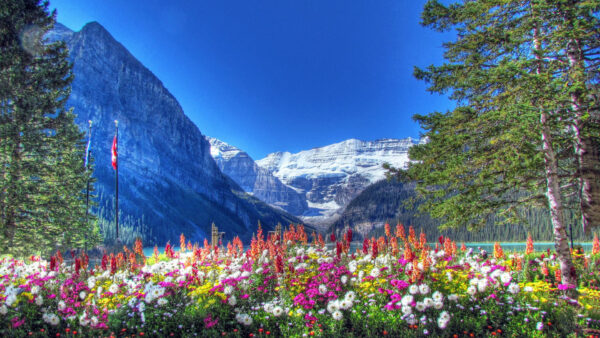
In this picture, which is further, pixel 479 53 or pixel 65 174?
pixel 65 174

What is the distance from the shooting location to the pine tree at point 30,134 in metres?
12.1

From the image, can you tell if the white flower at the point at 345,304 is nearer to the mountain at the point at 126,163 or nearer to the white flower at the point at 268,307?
the white flower at the point at 268,307

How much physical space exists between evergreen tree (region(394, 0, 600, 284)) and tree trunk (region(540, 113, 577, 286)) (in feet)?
0.08

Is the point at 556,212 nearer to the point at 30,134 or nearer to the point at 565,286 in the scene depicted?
the point at 565,286

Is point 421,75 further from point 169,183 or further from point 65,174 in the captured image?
point 169,183

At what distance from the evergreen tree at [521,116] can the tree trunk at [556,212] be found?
0.08 feet

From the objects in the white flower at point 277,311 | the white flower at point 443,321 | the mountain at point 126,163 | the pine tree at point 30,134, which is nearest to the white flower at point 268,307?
the white flower at point 277,311

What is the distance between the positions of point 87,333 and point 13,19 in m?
12.9

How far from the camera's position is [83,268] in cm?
1016

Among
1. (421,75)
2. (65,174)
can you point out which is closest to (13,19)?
(65,174)

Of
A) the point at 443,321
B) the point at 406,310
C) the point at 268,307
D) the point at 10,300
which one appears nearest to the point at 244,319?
the point at 268,307

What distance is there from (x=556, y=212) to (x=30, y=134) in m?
16.9

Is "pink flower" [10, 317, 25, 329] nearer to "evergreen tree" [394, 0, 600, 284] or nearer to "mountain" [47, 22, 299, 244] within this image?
"evergreen tree" [394, 0, 600, 284]

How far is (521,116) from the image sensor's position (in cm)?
652
